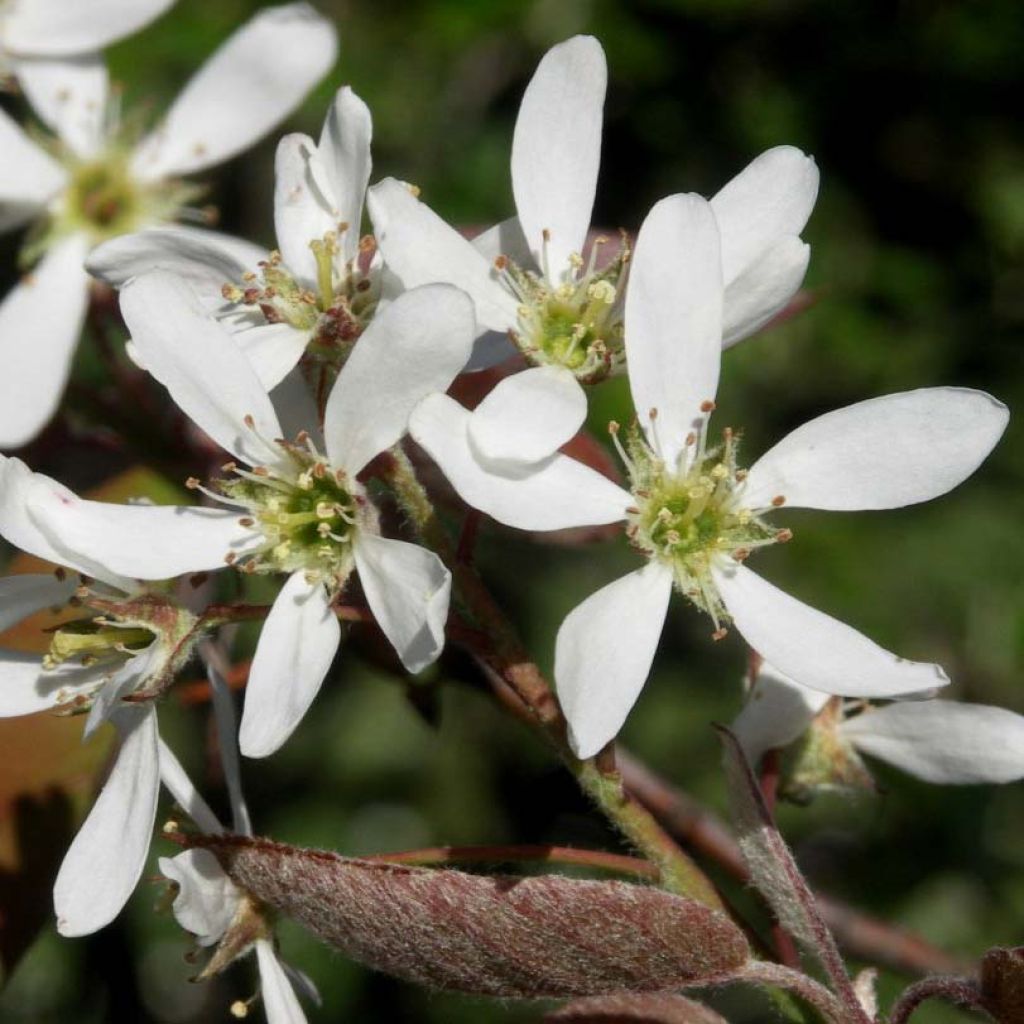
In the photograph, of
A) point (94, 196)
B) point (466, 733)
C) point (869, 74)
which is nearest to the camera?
point (94, 196)

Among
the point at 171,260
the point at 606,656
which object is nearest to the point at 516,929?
the point at 606,656

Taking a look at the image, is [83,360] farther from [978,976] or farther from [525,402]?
[978,976]

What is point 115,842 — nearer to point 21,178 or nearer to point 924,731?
point 924,731

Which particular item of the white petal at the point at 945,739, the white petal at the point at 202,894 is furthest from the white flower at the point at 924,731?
the white petal at the point at 202,894

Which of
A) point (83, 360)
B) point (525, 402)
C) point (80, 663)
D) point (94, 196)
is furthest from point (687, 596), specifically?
point (83, 360)

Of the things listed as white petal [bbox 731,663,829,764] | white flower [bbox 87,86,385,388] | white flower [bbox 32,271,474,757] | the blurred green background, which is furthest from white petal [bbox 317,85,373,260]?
the blurred green background

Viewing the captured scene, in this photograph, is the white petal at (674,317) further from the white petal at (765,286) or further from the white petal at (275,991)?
the white petal at (275,991)
